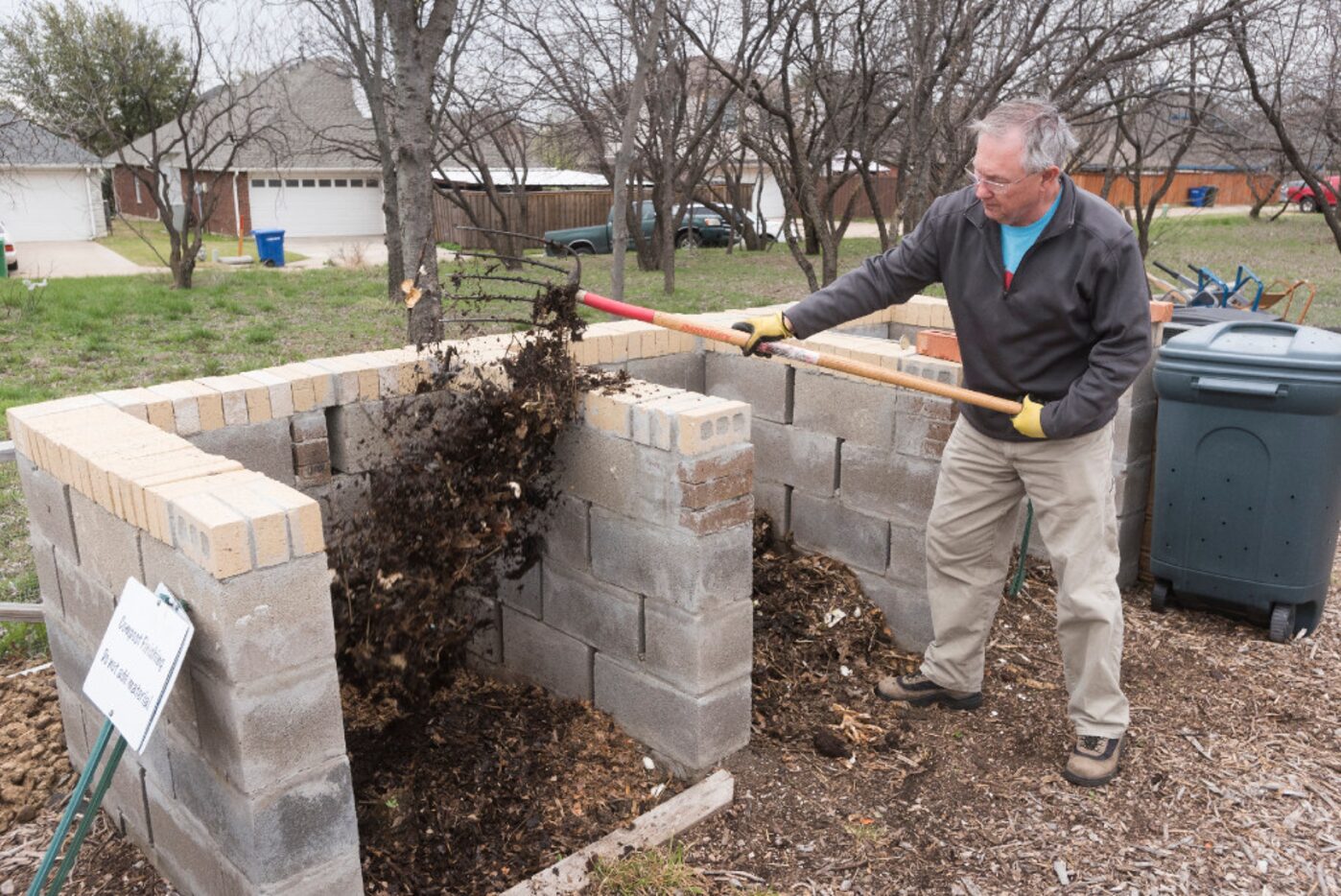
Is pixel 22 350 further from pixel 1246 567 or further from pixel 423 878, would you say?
pixel 1246 567

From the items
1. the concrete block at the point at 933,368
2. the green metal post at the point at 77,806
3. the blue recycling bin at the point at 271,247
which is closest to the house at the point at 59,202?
the blue recycling bin at the point at 271,247

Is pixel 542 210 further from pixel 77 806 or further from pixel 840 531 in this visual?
pixel 77 806

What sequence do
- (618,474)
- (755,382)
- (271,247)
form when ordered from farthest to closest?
1. (271,247)
2. (755,382)
3. (618,474)

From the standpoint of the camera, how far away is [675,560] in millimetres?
3447

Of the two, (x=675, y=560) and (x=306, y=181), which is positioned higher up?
(x=306, y=181)

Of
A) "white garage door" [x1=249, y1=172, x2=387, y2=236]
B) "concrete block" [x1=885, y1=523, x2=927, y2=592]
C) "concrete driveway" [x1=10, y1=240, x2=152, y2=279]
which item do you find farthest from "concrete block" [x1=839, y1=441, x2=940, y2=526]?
"white garage door" [x1=249, y1=172, x2=387, y2=236]

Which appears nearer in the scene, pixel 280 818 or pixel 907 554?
pixel 280 818

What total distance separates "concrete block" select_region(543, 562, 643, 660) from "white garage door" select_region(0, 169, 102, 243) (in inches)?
1334

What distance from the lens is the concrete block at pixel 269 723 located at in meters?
2.54

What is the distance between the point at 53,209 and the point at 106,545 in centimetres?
3504

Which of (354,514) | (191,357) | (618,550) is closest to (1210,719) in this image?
(618,550)

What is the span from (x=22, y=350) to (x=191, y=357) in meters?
1.56

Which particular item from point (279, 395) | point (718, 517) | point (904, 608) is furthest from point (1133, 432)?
point (279, 395)

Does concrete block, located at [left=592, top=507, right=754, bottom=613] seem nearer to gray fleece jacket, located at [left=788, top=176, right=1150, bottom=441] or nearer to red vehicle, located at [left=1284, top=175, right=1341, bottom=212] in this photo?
gray fleece jacket, located at [left=788, top=176, right=1150, bottom=441]
